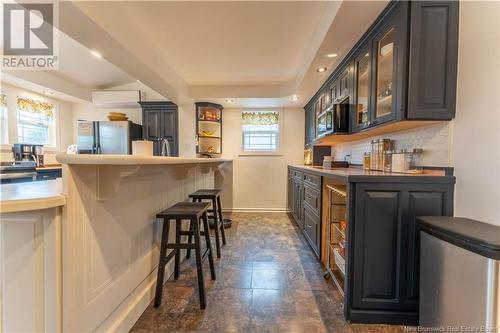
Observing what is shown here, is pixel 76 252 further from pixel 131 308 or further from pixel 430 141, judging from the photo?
pixel 430 141

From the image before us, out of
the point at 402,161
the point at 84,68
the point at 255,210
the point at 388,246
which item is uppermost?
the point at 84,68

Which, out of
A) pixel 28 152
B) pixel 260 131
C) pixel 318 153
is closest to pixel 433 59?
pixel 318 153

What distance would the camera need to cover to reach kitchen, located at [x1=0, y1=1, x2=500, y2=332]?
1.01 metres

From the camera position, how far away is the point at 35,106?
14.4 feet

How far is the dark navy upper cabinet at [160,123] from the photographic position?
15.1 feet

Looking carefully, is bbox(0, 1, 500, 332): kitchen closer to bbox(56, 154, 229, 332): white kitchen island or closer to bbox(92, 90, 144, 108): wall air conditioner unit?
bbox(56, 154, 229, 332): white kitchen island

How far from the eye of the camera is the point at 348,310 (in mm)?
1534

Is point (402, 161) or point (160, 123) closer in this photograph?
point (402, 161)

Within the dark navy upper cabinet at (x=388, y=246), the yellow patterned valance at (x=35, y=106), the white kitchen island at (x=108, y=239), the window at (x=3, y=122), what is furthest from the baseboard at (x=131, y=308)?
the yellow patterned valance at (x=35, y=106)

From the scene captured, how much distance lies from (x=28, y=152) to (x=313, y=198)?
4803 millimetres

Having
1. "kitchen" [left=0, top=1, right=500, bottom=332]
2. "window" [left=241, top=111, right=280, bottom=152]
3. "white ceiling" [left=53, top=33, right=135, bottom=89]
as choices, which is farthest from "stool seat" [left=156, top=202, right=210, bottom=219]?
"window" [left=241, top=111, right=280, bottom=152]

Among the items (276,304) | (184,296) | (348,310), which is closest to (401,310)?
(348,310)

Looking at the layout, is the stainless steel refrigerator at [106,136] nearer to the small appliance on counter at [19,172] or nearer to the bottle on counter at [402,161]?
the small appliance on counter at [19,172]

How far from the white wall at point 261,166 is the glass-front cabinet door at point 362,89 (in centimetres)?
257
